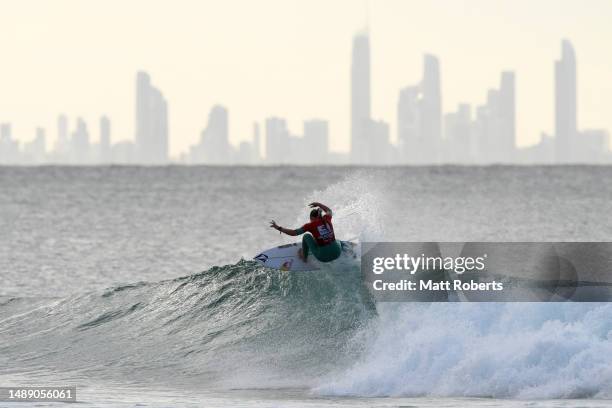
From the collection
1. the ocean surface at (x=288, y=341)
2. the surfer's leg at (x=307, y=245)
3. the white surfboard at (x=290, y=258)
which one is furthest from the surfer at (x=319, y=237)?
the ocean surface at (x=288, y=341)

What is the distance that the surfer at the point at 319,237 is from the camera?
956 inches

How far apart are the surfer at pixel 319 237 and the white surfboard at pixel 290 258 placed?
0.17m

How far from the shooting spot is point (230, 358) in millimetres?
23516

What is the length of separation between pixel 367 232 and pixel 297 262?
2.60 metres

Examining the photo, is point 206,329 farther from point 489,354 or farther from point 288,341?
point 489,354

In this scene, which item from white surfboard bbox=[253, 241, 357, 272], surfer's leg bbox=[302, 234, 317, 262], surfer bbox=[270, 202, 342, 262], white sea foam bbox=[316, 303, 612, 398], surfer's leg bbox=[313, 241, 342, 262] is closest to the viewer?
white sea foam bbox=[316, 303, 612, 398]

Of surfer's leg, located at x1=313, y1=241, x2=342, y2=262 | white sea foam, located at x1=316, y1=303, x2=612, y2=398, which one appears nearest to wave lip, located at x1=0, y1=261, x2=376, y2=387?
surfer's leg, located at x1=313, y1=241, x2=342, y2=262

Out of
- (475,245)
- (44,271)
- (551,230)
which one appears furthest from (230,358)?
(551,230)

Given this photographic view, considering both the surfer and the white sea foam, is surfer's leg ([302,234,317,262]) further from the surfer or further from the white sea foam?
the white sea foam

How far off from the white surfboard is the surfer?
171 mm

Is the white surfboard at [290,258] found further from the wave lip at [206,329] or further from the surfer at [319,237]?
the wave lip at [206,329]

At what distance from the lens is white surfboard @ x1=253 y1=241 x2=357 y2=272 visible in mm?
26594

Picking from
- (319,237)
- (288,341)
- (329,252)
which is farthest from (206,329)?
(319,237)

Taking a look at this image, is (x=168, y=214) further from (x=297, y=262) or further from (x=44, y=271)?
(x=297, y=262)
